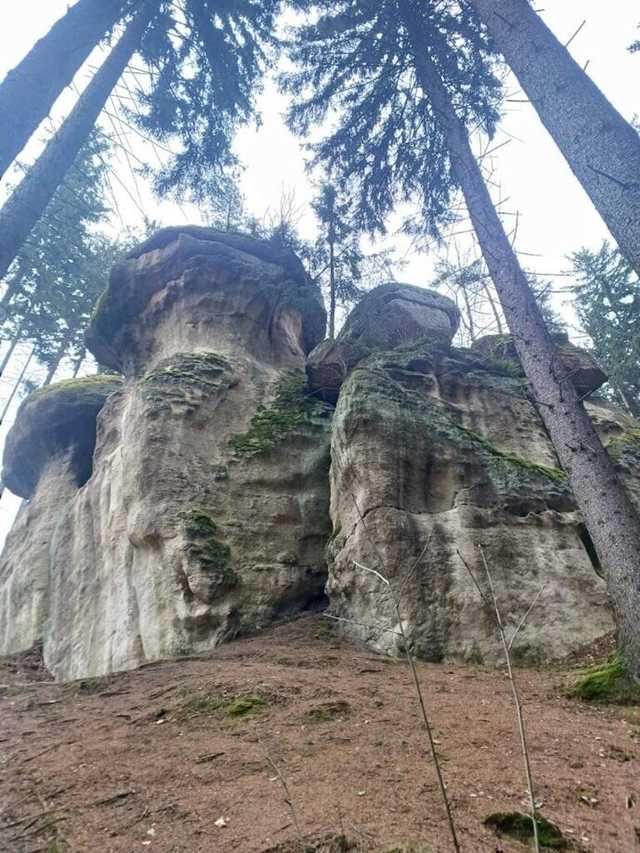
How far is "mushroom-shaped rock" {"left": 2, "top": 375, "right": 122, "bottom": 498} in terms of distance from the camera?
1496 centimetres

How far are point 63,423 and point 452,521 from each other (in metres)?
11.7

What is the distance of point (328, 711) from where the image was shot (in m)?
4.74

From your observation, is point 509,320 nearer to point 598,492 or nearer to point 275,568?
point 598,492

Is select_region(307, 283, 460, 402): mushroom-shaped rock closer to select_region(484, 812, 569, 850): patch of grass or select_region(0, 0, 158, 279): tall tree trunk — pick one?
select_region(0, 0, 158, 279): tall tree trunk

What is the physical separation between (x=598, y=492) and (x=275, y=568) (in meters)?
5.38

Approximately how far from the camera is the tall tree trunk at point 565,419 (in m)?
5.45

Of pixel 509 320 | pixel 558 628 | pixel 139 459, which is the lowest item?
pixel 558 628

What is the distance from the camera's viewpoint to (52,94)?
595cm

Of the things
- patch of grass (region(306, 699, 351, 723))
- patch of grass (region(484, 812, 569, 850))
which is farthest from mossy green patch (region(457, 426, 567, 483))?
patch of grass (region(484, 812, 569, 850))

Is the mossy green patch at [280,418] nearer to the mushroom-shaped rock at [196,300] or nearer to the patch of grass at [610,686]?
the mushroom-shaped rock at [196,300]

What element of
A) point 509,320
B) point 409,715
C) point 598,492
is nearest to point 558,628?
point 598,492

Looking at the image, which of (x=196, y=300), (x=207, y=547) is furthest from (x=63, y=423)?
(x=207, y=547)

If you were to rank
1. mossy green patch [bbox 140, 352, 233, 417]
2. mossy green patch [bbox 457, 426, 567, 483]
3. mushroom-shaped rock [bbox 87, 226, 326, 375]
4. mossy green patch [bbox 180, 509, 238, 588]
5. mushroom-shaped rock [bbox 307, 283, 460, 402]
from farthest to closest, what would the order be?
mushroom-shaped rock [bbox 87, 226, 326, 375] < mushroom-shaped rock [bbox 307, 283, 460, 402] < mossy green patch [bbox 140, 352, 233, 417] < mossy green patch [bbox 457, 426, 567, 483] < mossy green patch [bbox 180, 509, 238, 588]

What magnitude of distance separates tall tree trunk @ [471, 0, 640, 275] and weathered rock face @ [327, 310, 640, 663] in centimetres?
385
